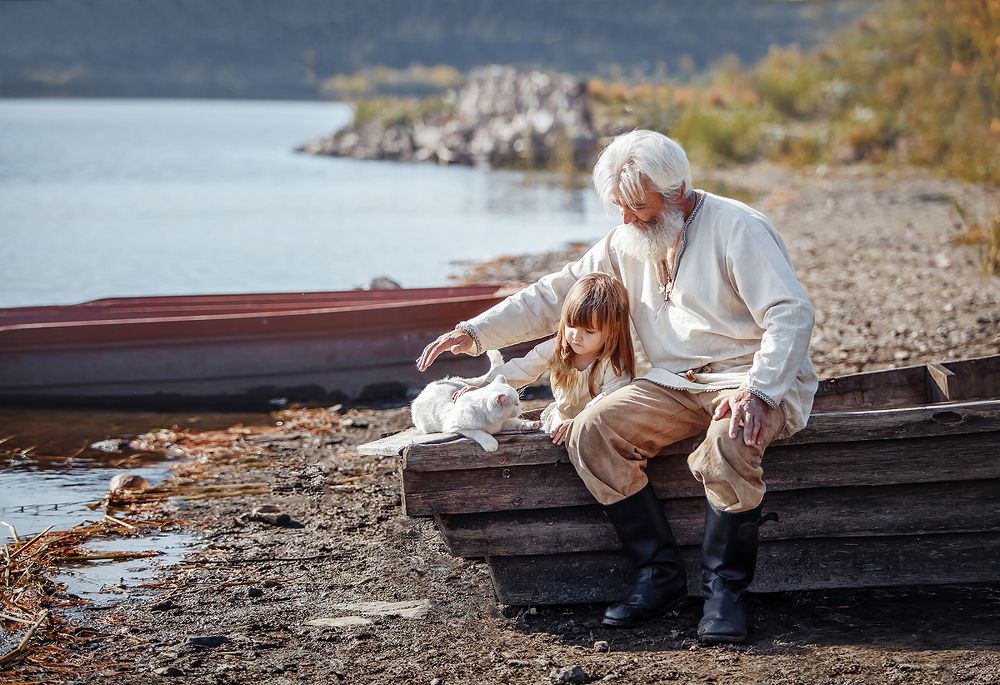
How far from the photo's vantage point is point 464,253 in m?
17.7

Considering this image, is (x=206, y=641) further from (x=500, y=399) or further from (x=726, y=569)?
(x=726, y=569)

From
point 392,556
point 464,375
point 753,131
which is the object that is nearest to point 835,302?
point 464,375

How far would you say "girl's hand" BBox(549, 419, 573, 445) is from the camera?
13.6ft

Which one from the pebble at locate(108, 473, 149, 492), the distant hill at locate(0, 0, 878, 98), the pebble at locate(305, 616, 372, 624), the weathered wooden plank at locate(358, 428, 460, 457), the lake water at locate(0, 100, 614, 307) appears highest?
the distant hill at locate(0, 0, 878, 98)

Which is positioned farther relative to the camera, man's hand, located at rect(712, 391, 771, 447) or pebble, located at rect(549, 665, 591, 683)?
man's hand, located at rect(712, 391, 771, 447)

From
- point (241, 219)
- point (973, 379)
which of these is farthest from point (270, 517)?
point (241, 219)

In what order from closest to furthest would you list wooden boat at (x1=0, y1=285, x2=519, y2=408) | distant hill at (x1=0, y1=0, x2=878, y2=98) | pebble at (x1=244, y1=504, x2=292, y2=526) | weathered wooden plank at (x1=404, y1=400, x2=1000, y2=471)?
weathered wooden plank at (x1=404, y1=400, x2=1000, y2=471), pebble at (x1=244, y1=504, x2=292, y2=526), wooden boat at (x1=0, y1=285, x2=519, y2=408), distant hill at (x1=0, y1=0, x2=878, y2=98)

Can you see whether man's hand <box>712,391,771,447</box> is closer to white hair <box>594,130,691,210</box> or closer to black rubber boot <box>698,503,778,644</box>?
black rubber boot <box>698,503,778,644</box>

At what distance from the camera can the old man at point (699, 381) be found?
396 cm

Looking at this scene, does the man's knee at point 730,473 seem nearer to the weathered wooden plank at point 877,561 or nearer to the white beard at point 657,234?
the weathered wooden plank at point 877,561

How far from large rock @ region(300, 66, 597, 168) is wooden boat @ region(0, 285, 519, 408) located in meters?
24.6

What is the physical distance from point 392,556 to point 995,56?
14364 millimetres

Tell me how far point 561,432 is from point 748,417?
64 cm

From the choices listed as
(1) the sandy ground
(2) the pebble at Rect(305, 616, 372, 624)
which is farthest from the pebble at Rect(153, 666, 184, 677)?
(2) the pebble at Rect(305, 616, 372, 624)
